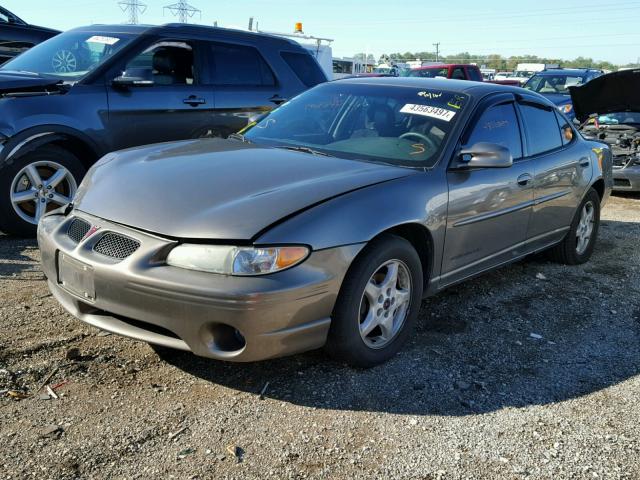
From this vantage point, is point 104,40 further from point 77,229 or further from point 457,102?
point 457,102

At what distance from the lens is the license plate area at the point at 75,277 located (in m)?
2.98

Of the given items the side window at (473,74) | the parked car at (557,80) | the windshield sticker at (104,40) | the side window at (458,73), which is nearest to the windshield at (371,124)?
the windshield sticker at (104,40)

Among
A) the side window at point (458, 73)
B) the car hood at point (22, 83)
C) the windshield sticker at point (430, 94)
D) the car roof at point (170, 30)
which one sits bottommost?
the side window at point (458, 73)

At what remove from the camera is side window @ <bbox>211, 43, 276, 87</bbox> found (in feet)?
21.1

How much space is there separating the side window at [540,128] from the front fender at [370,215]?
1.36m

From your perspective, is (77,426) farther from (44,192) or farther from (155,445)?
(44,192)

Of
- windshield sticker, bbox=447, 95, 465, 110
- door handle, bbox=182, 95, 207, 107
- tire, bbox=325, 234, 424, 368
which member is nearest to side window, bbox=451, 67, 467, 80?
door handle, bbox=182, 95, 207, 107

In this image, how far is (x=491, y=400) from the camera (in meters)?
3.19

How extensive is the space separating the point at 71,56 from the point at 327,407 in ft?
14.7

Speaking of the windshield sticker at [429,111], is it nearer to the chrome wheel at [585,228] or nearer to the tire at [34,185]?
the chrome wheel at [585,228]

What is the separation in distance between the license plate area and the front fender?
2.77 ft

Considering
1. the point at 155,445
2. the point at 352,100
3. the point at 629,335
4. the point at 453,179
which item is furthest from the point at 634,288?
the point at 155,445

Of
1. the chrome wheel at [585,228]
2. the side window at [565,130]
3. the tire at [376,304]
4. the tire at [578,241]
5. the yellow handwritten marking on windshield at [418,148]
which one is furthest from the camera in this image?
the chrome wheel at [585,228]

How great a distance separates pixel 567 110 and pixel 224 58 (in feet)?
26.4
